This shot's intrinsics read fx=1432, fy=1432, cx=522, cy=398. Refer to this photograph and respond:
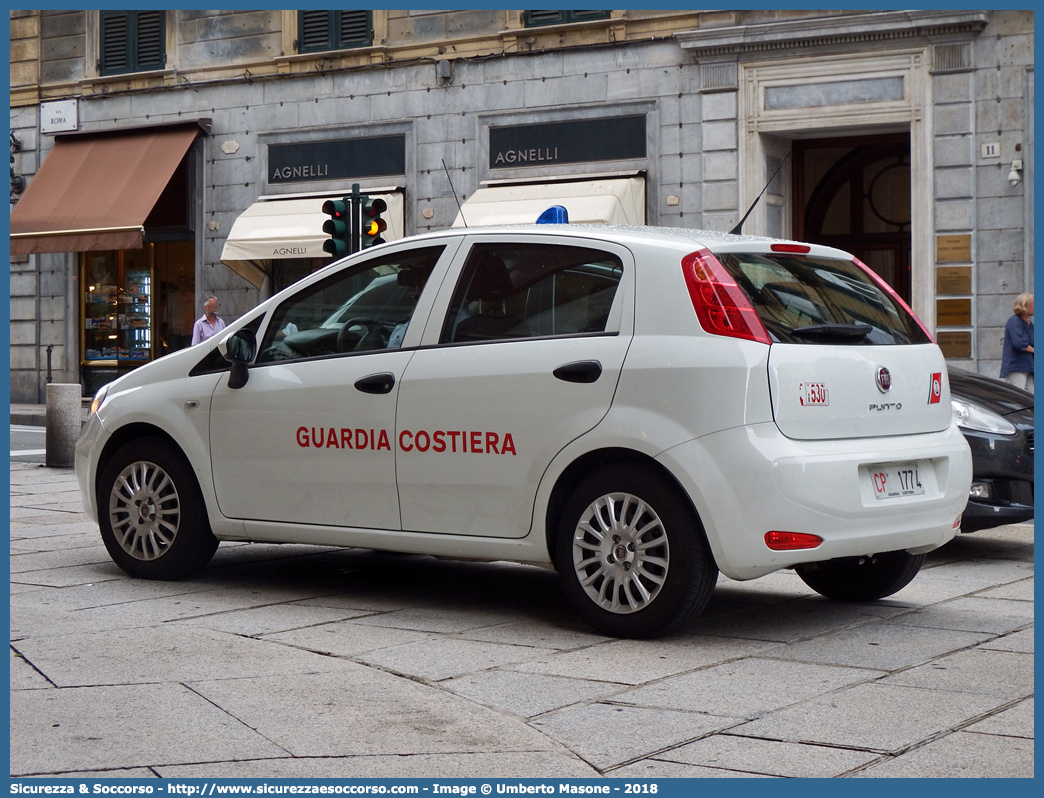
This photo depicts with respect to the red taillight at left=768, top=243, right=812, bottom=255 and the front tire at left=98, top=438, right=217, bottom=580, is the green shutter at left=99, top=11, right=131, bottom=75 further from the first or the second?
the red taillight at left=768, top=243, right=812, bottom=255

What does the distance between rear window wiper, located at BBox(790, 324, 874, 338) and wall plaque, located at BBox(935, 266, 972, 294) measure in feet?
41.3

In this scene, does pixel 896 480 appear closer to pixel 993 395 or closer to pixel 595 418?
pixel 595 418

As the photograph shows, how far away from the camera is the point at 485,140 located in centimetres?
2055

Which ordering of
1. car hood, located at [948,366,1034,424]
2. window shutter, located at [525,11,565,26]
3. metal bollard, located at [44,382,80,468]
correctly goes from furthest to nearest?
window shutter, located at [525,11,565,26]
metal bollard, located at [44,382,80,468]
car hood, located at [948,366,1034,424]

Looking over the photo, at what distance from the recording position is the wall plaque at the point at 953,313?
1755 cm

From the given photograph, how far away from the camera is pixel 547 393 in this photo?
18.5 feet

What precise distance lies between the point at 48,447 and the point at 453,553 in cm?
932

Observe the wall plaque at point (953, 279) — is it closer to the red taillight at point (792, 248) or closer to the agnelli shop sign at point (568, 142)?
the agnelli shop sign at point (568, 142)

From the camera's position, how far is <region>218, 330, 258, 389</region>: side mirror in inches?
260

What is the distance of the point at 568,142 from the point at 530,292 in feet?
47.4

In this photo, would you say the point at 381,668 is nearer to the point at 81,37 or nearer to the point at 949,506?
the point at 949,506

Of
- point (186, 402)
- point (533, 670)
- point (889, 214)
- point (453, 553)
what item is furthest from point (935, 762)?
point (889, 214)

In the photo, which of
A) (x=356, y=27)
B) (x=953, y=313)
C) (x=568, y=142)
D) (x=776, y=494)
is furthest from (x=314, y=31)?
(x=776, y=494)

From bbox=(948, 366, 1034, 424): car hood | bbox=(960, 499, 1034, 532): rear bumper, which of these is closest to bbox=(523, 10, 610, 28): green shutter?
bbox=(948, 366, 1034, 424): car hood
